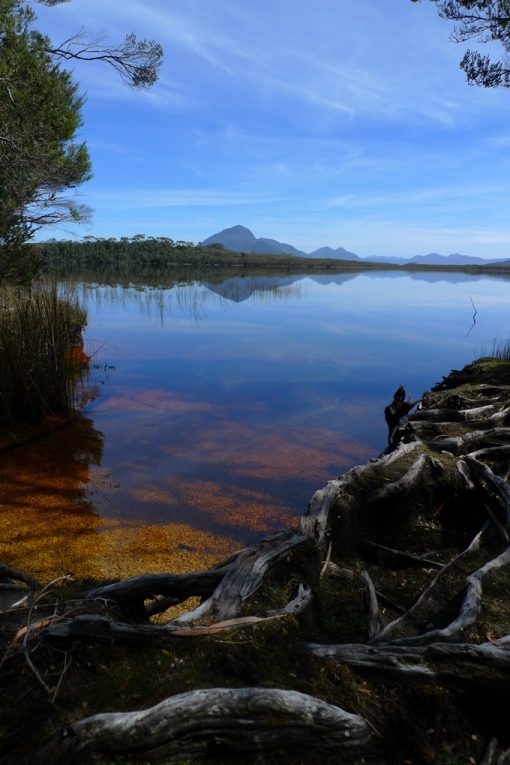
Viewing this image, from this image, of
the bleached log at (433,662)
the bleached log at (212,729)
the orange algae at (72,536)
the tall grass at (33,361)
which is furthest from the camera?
the tall grass at (33,361)

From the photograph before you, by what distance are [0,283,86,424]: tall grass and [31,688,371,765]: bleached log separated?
19.6 feet

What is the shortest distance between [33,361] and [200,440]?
8.25ft

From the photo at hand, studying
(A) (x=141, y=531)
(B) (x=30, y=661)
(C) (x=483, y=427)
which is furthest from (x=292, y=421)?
(B) (x=30, y=661)

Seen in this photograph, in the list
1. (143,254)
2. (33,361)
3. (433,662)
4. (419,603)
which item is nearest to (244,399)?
(33,361)

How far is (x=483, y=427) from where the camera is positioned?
5234 millimetres

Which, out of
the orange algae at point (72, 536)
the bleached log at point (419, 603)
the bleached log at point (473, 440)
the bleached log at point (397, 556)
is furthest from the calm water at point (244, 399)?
the bleached log at point (419, 603)

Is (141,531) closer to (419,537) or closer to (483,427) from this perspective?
(419,537)

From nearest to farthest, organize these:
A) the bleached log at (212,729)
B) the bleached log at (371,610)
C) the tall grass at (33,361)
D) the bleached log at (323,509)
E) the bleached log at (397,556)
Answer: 1. the bleached log at (212,729)
2. the bleached log at (371,610)
3. the bleached log at (323,509)
4. the bleached log at (397,556)
5. the tall grass at (33,361)

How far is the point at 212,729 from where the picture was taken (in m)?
1.55

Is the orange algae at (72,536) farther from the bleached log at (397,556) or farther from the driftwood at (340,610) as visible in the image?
the bleached log at (397,556)

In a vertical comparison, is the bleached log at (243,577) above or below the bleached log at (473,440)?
below

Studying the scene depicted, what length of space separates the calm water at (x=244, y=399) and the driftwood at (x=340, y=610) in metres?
1.57

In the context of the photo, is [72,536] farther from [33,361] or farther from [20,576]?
[33,361]

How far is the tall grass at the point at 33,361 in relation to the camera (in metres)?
6.79
